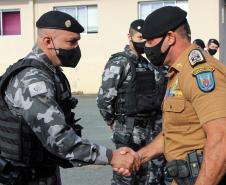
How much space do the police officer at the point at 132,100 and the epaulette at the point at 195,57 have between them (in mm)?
2418

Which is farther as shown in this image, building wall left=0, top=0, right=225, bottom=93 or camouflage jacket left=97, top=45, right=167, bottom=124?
building wall left=0, top=0, right=225, bottom=93

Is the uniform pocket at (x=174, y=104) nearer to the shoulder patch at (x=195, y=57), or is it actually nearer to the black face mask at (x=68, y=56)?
the shoulder patch at (x=195, y=57)

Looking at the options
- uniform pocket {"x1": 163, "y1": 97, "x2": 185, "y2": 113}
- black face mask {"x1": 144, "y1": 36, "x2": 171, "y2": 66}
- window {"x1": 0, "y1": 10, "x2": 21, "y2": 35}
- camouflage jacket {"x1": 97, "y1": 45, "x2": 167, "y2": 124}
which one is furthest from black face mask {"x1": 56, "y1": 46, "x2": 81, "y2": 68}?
window {"x1": 0, "y1": 10, "x2": 21, "y2": 35}

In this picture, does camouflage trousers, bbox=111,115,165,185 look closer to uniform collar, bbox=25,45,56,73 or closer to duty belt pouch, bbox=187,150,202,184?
uniform collar, bbox=25,45,56,73

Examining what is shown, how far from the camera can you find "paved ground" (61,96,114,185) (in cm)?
651

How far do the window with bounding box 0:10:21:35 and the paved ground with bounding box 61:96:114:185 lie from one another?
6.25 metres

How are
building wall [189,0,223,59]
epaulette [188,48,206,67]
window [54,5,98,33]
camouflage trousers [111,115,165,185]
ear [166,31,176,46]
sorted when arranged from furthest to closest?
1. window [54,5,98,33]
2. building wall [189,0,223,59]
3. camouflage trousers [111,115,165,185]
4. ear [166,31,176,46]
5. epaulette [188,48,206,67]

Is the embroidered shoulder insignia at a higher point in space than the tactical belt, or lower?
higher

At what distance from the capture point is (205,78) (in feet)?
9.02

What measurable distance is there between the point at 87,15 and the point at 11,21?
3.37 metres

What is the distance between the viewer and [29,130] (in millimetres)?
3287

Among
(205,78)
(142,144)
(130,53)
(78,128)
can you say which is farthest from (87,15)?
(205,78)

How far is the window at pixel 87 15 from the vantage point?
19453mm

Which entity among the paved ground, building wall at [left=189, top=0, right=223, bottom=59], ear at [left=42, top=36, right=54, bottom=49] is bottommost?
the paved ground
